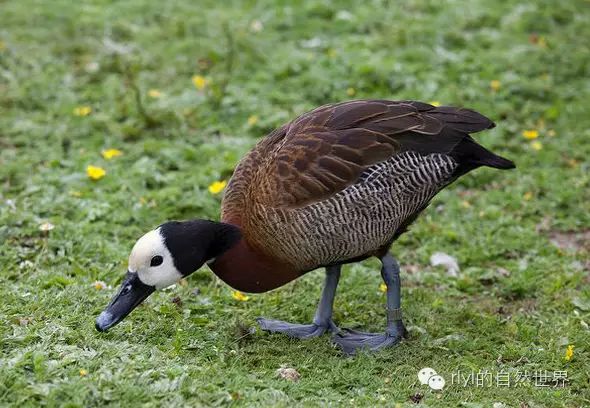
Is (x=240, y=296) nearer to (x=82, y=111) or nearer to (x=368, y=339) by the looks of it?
(x=368, y=339)

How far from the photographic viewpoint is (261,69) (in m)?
8.58

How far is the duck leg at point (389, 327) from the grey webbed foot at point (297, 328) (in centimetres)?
9

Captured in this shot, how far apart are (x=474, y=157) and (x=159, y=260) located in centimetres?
194

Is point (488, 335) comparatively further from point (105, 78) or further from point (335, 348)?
point (105, 78)

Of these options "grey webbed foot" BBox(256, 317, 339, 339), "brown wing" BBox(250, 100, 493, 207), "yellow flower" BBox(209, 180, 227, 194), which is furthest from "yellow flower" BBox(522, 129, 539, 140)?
"grey webbed foot" BBox(256, 317, 339, 339)

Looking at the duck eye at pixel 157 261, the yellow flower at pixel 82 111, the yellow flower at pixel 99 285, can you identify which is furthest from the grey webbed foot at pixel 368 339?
the yellow flower at pixel 82 111

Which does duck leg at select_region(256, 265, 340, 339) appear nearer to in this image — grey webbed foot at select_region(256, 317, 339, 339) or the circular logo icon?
grey webbed foot at select_region(256, 317, 339, 339)

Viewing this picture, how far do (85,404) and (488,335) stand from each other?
249cm

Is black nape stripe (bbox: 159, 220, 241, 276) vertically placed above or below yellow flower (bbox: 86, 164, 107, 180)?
above

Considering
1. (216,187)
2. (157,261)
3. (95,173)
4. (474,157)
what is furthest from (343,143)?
(95,173)

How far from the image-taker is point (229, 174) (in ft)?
22.9

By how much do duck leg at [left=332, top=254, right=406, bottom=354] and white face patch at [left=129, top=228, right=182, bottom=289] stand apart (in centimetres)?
110

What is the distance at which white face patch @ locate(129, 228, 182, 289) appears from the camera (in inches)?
186

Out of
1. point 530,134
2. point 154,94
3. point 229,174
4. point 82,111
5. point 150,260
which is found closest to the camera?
point 150,260
